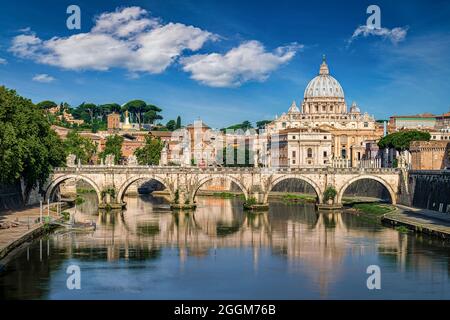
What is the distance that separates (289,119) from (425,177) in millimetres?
83017

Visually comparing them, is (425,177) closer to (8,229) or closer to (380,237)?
(380,237)

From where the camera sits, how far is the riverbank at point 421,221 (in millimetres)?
42234

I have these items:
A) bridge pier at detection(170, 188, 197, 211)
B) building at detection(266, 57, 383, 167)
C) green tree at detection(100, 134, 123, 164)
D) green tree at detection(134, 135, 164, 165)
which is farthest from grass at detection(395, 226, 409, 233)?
building at detection(266, 57, 383, 167)

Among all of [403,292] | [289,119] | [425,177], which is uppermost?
[289,119]

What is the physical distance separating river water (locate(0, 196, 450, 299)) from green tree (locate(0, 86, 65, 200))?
6.37 metres

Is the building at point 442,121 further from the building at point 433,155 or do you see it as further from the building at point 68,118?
the building at point 68,118

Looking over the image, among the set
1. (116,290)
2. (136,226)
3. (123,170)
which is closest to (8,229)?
(136,226)

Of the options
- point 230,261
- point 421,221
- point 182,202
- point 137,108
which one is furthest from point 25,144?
point 137,108

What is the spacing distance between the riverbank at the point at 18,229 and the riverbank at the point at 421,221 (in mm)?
25380

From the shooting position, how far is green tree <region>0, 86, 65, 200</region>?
4625 centimetres

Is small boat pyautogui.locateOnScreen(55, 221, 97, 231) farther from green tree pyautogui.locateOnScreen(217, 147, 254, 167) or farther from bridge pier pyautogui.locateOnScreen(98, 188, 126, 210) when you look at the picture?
green tree pyautogui.locateOnScreen(217, 147, 254, 167)

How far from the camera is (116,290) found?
94.6 ft

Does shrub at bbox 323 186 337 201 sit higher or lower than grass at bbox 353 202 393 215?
higher

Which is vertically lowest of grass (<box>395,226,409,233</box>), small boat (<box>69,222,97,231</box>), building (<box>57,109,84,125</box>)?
grass (<box>395,226,409,233</box>)
